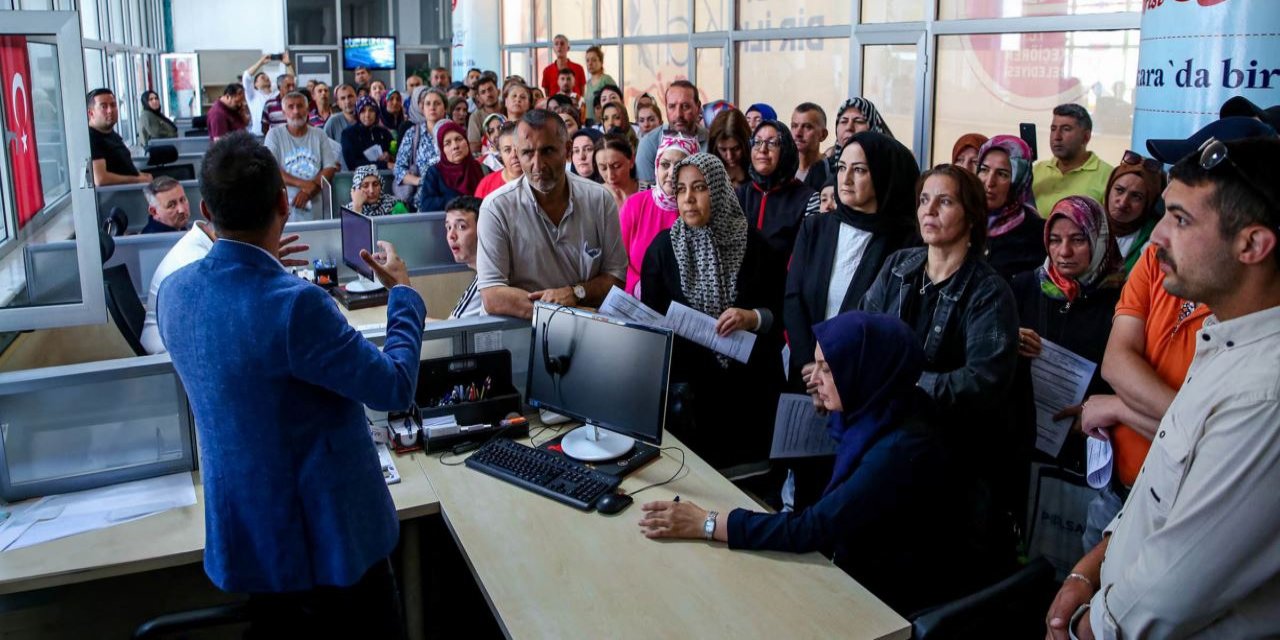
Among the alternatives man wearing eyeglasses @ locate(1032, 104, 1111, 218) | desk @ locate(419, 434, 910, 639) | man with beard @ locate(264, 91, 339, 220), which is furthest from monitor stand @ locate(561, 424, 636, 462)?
man with beard @ locate(264, 91, 339, 220)

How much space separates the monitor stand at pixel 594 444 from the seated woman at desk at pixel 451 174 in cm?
333

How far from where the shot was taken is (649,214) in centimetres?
416

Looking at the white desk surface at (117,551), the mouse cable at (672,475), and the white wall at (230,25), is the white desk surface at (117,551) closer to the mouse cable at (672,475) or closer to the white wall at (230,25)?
the mouse cable at (672,475)

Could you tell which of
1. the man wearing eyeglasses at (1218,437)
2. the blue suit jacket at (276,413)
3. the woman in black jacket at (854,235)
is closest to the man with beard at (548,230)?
the woman in black jacket at (854,235)

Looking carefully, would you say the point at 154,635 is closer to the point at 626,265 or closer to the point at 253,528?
the point at 253,528

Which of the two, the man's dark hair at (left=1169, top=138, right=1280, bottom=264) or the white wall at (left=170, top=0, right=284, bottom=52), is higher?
the white wall at (left=170, top=0, right=284, bottom=52)

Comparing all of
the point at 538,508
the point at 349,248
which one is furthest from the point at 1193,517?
the point at 349,248

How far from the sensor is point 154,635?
198 cm

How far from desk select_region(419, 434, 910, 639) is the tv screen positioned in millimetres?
16787

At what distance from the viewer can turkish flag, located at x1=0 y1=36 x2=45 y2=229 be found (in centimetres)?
273

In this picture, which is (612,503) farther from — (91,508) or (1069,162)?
(1069,162)

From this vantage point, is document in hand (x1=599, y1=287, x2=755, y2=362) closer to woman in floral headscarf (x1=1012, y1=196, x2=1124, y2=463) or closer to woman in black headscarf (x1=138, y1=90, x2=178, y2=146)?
woman in floral headscarf (x1=1012, y1=196, x2=1124, y2=463)

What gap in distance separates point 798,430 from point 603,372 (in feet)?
1.86

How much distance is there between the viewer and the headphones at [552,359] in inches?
110
